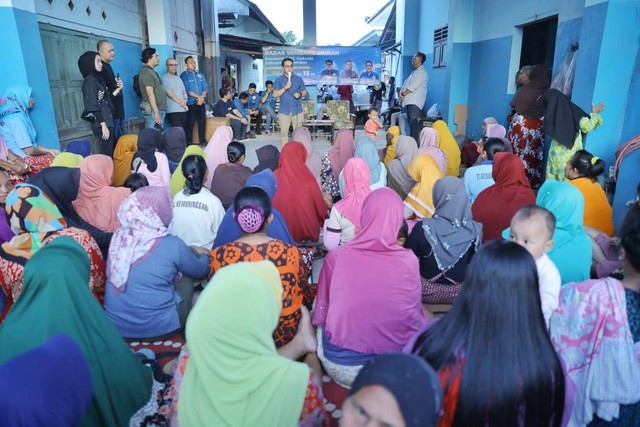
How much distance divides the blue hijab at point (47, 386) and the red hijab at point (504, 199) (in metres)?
2.66

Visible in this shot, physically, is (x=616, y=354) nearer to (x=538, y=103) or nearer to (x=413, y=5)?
(x=538, y=103)

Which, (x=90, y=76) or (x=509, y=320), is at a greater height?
(x=90, y=76)

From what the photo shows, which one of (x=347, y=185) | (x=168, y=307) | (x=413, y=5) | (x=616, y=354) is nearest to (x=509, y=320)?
(x=616, y=354)

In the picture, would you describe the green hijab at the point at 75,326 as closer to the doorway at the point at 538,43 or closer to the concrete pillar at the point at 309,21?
the doorway at the point at 538,43

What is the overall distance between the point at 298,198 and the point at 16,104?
10.1ft

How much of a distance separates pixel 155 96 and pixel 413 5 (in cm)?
825

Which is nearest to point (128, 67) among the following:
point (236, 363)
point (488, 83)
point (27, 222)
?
point (488, 83)

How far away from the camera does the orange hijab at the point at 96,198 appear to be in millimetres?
3121

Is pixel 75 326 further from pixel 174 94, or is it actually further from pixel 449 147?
pixel 174 94

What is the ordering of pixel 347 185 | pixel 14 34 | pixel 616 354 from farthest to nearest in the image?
1. pixel 14 34
2. pixel 347 185
3. pixel 616 354

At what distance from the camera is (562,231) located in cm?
240

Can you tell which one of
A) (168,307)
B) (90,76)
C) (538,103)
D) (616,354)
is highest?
(90,76)

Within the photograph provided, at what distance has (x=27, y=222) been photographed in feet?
6.98

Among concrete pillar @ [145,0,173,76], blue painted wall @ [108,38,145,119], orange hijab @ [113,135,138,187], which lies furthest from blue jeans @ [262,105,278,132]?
orange hijab @ [113,135,138,187]
